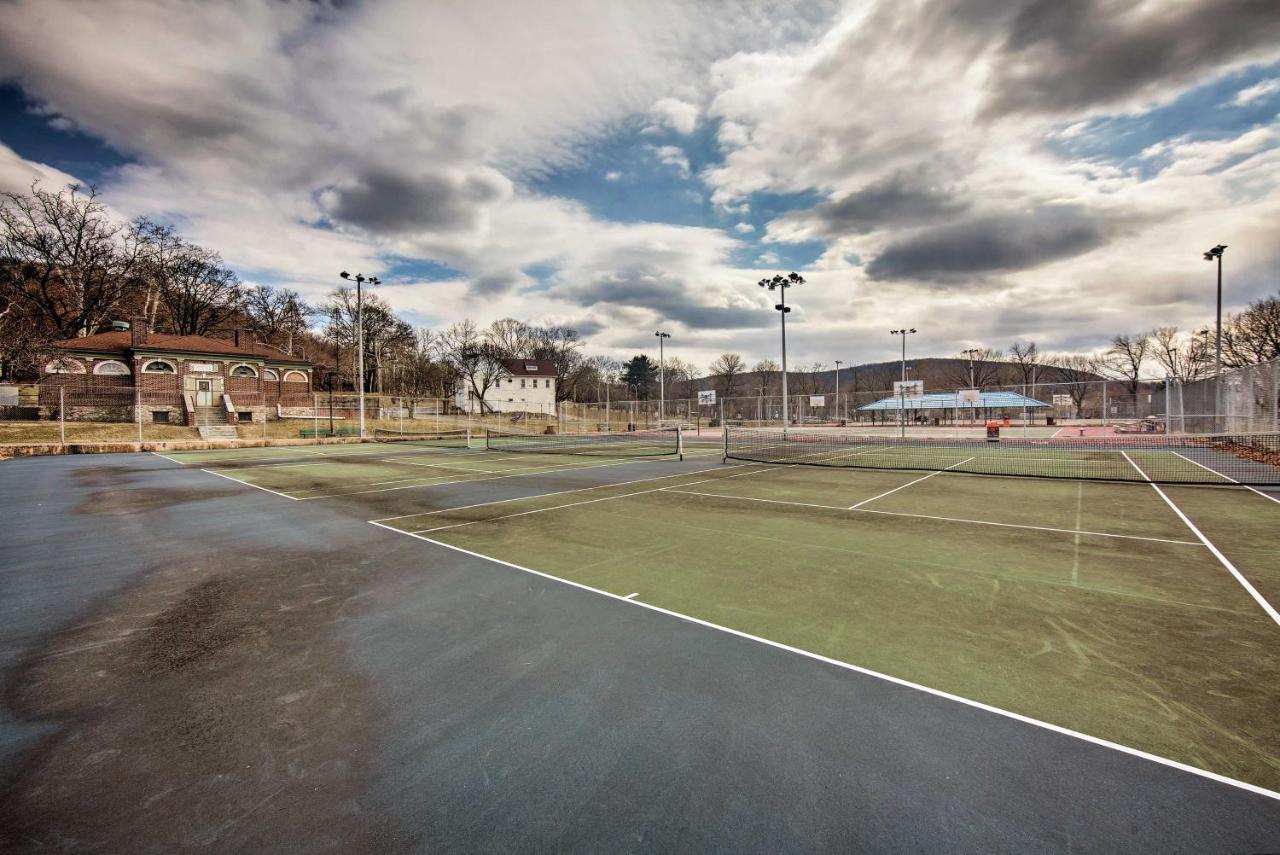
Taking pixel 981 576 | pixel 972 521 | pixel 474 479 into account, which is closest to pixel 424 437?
pixel 474 479

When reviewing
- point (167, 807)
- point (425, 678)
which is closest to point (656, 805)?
point (425, 678)

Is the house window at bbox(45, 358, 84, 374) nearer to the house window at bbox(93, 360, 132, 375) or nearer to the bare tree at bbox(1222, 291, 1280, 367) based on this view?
the house window at bbox(93, 360, 132, 375)

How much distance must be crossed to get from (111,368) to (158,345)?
3.64 meters

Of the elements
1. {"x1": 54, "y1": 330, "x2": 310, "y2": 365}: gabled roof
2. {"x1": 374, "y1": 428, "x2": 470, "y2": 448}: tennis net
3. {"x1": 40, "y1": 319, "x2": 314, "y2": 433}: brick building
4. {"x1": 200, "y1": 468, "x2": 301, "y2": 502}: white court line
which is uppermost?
{"x1": 54, "y1": 330, "x2": 310, "y2": 365}: gabled roof

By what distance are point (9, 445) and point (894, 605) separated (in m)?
39.9

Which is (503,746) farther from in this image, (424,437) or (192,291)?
(192,291)

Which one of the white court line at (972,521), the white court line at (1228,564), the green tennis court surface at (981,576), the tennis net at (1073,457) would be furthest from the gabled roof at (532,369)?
the white court line at (1228,564)

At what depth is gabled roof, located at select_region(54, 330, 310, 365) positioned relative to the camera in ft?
133

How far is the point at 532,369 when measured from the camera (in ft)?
318

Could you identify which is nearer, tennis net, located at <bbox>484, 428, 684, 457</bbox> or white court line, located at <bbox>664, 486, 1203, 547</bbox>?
white court line, located at <bbox>664, 486, 1203, 547</bbox>

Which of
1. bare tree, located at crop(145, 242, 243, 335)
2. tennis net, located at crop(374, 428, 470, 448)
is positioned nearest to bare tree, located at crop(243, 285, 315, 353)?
bare tree, located at crop(145, 242, 243, 335)

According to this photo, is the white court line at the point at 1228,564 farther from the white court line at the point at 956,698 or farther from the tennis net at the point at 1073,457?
the tennis net at the point at 1073,457

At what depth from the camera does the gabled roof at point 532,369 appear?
94.6 m

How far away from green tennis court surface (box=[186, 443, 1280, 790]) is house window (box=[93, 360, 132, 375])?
41.9 metres
